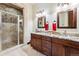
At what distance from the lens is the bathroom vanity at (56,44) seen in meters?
1.87

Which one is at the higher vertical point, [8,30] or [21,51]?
[8,30]

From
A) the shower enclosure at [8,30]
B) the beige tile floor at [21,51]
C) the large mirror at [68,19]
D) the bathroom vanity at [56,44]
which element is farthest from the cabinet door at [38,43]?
the large mirror at [68,19]

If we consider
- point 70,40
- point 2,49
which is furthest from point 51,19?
point 2,49

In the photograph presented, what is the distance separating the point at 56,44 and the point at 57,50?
0.13 m

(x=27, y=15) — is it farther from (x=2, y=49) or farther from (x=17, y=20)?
(x=2, y=49)

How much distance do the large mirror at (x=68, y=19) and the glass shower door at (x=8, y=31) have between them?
894mm

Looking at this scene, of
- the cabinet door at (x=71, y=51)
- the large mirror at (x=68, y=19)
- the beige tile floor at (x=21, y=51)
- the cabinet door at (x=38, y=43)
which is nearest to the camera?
the cabinet door at (x=71, y=51)

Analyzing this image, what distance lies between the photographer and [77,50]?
1.80 m

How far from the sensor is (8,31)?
2105 mm

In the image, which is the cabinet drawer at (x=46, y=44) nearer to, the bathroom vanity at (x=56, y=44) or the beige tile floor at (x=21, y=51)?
the bathroom vanity at (x=56, y=44)

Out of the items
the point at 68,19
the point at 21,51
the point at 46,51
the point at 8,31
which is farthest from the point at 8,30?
the point at 68,19

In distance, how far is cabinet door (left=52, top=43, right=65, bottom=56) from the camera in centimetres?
207

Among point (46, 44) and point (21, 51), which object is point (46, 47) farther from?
point (21, 51)

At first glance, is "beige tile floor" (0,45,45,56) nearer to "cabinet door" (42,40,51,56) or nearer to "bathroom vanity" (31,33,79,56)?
"bathroom vanity" (31,33,79,56)
